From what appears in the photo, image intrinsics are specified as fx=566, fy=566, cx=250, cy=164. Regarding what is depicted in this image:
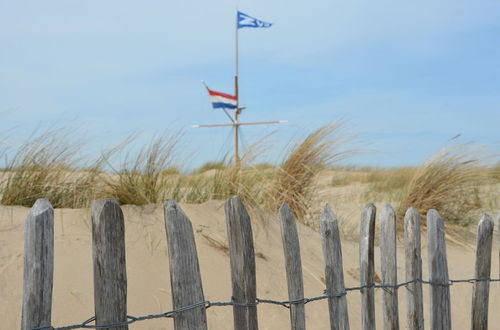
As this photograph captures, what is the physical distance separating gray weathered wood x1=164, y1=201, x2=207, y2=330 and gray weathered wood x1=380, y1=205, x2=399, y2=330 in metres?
1.27

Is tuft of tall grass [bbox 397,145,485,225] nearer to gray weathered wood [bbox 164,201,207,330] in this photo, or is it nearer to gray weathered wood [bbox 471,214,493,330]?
gray weathered wood [bbox 471,214,493,330]

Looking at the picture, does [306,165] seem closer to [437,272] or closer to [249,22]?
[437,272]

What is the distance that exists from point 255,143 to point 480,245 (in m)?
2.79

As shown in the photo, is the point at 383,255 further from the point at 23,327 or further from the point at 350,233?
the point at 350,233

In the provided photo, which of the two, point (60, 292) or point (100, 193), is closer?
point (60, 292)

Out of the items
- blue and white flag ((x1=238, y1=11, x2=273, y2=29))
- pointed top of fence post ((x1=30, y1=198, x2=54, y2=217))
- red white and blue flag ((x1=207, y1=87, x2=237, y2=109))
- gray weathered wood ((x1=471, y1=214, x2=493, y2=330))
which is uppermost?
blue and white flag ((x1=238, y1=11, x2=273, y2=29))

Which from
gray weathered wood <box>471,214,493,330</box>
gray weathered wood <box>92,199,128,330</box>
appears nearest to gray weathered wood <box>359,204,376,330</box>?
gray weathered wood <box>471,214,493,330</box>

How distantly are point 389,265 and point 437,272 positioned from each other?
0.39 m

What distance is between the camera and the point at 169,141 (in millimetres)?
5453

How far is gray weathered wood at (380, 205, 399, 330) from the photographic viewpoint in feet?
9.99

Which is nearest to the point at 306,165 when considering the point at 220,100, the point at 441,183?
the point at 441,183

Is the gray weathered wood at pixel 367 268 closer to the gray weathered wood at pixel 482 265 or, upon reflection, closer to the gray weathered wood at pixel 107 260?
the gray weathered wood at pixel 482 265

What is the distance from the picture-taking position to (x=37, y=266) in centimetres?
194

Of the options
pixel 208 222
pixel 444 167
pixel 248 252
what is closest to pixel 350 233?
pixel 444 167
